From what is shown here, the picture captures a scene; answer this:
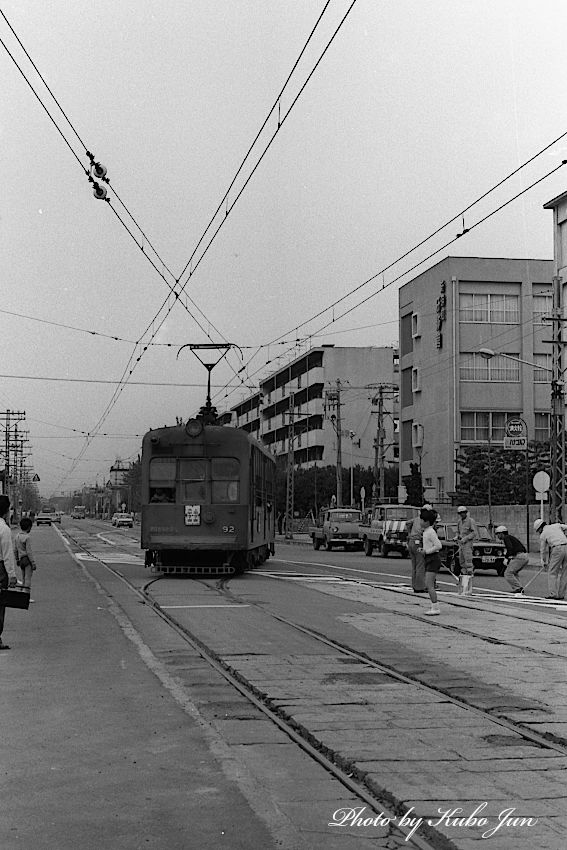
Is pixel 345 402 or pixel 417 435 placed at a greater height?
pixel 345 402

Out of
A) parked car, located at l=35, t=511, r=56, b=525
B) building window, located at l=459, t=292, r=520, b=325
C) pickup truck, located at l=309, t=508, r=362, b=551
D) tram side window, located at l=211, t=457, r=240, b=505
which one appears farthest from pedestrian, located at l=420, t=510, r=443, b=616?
parked car, located at l=35, t=511, r=56, b=525

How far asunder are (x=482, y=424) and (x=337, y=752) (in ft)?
206

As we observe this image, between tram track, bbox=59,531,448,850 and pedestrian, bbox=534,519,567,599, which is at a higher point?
pedestrian, bbox=534,519,567,599

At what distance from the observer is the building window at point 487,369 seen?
6812 cm

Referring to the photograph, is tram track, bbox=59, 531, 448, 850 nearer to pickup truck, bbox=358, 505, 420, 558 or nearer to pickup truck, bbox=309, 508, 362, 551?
pickup truck, bbox=358, 505, 420, 558

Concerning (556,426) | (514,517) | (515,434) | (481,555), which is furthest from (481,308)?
(481,555)

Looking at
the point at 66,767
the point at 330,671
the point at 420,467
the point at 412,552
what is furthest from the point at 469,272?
the point at 66,767

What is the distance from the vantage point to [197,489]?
2548 centimetres

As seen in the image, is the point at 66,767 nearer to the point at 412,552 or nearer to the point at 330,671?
the point at 330,671

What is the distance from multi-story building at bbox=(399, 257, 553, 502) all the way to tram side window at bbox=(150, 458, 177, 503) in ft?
140

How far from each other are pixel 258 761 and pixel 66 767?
1179 millimetres

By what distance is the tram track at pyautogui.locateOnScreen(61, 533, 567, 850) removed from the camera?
5.58 meters

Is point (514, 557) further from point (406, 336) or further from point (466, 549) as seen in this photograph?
point (406, 336)

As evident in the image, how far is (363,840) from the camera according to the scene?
5.47 meters
